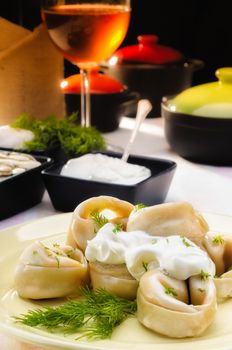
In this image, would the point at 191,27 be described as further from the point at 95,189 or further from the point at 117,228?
the point at 117,228

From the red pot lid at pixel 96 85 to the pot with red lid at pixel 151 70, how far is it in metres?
0.13

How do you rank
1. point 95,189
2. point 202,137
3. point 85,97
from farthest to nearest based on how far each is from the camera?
1. point 85,97
2. point 202,137
3. point 95,189

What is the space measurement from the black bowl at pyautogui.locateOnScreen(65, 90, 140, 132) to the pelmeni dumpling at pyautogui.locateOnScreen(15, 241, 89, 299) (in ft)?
3.43

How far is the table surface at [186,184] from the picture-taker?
1.24 meters

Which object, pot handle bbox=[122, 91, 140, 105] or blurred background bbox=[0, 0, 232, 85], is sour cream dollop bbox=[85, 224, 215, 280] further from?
blurred background bbox=[0, 0, 232, 85]

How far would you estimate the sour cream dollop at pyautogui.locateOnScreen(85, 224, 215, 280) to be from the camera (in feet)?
2.36

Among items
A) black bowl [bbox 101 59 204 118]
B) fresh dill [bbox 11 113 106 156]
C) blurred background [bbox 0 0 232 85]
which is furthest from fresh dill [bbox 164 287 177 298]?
blurred background [bbox 0 0 232 85]

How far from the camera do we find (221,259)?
2.66 ft

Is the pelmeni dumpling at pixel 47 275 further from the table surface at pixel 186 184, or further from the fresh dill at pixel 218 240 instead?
the table surface at pixel 186 184

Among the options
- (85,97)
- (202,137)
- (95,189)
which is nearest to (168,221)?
(95,189)

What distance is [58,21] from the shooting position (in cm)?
158

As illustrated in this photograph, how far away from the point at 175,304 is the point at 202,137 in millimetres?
873

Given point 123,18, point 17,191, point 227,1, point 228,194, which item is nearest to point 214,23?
point 227,1

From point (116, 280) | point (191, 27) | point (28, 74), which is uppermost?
point (116, 280)
